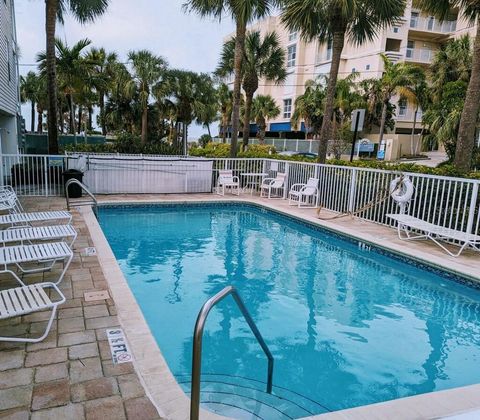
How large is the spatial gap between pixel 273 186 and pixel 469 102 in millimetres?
5494

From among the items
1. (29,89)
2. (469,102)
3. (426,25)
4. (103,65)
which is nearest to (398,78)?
(426,25)

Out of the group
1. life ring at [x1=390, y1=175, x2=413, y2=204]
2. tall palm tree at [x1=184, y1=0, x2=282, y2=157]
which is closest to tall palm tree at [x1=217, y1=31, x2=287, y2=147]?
tall palm tree at [x1=184, y1=0, x2=282, y2=157]

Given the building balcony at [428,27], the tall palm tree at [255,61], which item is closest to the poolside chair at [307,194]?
the tall palm tree at [255,61]

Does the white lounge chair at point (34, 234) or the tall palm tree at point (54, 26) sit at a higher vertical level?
the tall palm tree at point (54, 26)

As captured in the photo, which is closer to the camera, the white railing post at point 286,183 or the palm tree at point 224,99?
the white railing post at point 286,183

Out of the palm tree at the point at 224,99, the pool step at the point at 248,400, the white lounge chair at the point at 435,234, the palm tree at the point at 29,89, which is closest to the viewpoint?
the pool step at the point at 248,400

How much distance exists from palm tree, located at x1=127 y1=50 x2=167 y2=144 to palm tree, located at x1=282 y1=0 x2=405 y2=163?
13.7m

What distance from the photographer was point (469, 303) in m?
5.28

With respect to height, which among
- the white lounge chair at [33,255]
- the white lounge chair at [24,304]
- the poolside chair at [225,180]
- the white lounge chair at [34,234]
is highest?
the poolside chair at [225,180]

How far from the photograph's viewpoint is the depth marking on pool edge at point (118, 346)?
288cm

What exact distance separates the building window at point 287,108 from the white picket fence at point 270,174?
85.6 ft

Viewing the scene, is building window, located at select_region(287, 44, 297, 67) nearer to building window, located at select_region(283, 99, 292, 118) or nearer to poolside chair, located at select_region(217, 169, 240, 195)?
building window, located at select_region(283, 99, 292, 118)

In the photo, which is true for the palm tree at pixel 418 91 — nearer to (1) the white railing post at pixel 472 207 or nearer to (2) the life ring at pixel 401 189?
(2) the life ring at pixel 401 189

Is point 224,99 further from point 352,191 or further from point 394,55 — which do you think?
point 352,191
